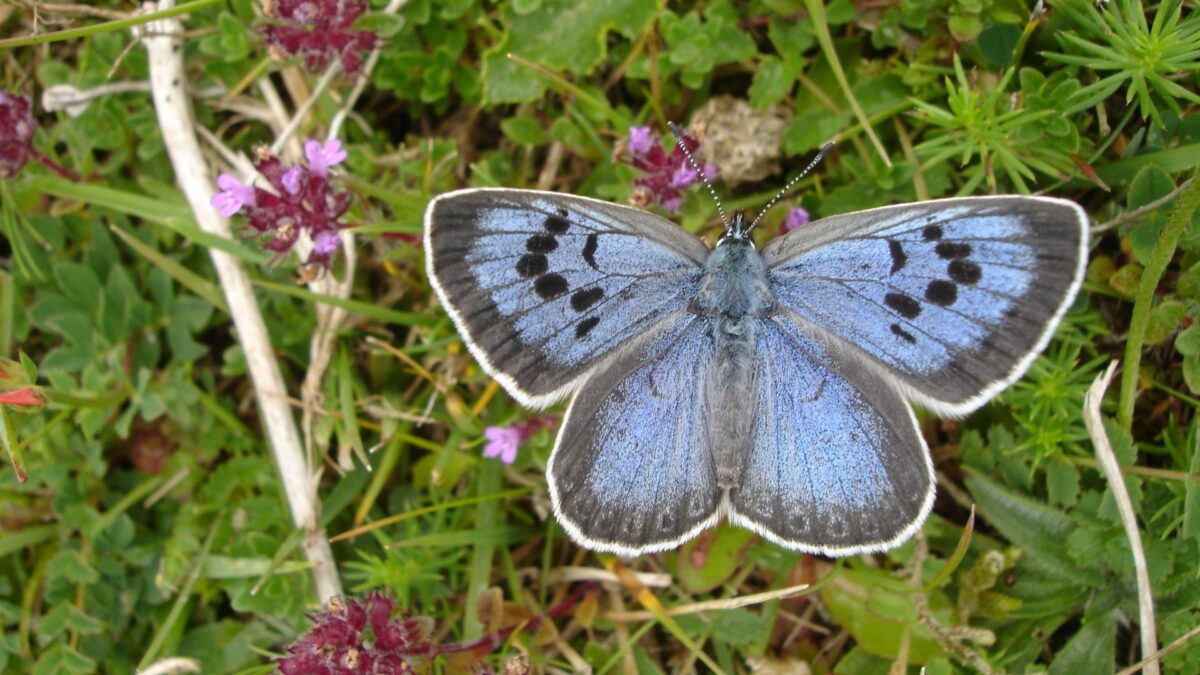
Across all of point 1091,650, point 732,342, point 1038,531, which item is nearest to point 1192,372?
point 1038,531

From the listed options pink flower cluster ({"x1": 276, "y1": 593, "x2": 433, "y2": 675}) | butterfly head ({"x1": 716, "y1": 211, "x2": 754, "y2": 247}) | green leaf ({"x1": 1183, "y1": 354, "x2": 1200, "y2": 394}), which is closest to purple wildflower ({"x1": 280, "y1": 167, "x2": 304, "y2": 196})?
pink flower cluster ({"x1": 276, "y1": 593, "x2": 433, "y2": 675})

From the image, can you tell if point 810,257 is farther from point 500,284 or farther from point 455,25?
point 455,25

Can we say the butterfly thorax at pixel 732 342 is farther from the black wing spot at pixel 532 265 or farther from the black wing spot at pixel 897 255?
the black wing spot at pixel 532 265

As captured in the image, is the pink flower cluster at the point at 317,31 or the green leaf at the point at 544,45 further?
the green leaf at the point at 544,45

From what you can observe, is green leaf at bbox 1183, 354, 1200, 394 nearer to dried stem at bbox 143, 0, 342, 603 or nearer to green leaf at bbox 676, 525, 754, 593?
green leaf at bbox 676, 525, 754, 593

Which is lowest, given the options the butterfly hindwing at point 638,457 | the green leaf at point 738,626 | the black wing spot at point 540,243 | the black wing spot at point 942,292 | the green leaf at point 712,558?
the green leaf at point 738,626

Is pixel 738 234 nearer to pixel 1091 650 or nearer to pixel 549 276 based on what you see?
pixel 549 276

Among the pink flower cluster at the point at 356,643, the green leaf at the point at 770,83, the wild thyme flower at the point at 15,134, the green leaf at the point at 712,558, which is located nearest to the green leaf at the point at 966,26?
the green leaf at the point at 770,83

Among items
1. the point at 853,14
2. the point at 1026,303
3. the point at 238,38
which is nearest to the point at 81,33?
the point at 238,38
